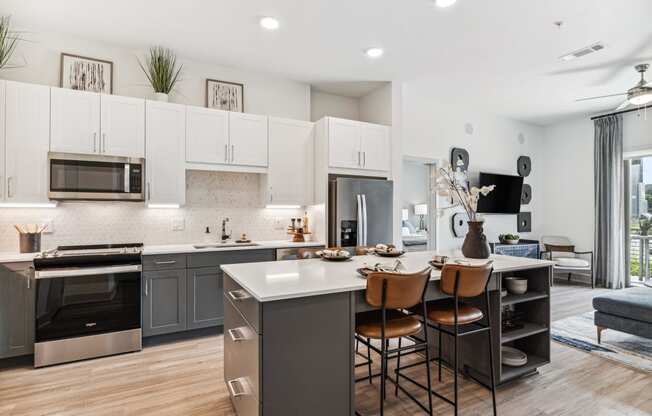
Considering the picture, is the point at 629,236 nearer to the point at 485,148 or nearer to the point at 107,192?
the point at 485,148

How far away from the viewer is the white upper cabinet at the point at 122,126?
11.3 ft

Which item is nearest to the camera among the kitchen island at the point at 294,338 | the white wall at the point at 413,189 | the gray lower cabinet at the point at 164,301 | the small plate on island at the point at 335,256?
the kitchen island at the point at 294,338

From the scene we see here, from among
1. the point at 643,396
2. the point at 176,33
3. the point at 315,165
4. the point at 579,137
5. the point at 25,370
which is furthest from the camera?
the point at 579,137

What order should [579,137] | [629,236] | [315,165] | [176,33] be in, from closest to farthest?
[176,33] → [315,165] → [629,236] → [579,137]

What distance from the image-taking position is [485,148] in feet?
20.9

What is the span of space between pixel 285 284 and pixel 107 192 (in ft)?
8.39

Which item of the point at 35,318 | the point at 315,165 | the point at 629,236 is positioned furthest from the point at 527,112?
the point at 35,318

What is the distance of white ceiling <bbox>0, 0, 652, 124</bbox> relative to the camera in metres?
3.04

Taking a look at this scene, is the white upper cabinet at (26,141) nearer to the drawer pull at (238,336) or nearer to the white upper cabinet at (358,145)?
the drawer pull at (238,336)

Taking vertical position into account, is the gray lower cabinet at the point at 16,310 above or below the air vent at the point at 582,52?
below

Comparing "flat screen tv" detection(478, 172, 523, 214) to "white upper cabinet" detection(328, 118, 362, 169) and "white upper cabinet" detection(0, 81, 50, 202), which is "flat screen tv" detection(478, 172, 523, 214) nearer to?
"white upper cabinet" detection(328, 118, 362, 169)

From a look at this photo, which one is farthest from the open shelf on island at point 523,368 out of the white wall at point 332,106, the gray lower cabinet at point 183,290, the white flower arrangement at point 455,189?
the white wall at point 332,106

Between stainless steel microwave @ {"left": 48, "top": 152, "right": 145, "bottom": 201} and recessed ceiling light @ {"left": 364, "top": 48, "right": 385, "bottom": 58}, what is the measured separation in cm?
271

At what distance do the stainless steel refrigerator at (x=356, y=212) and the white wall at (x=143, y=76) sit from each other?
1288 mm
